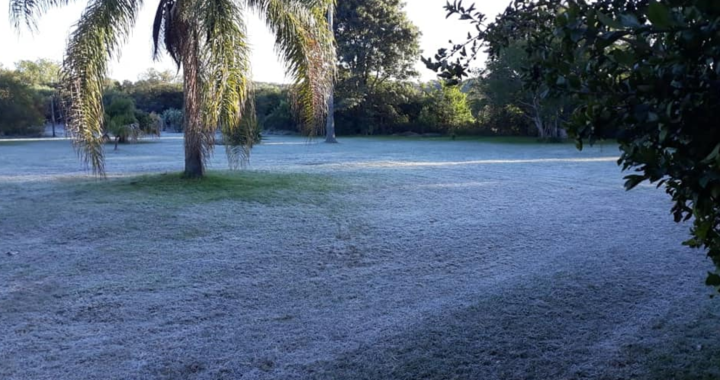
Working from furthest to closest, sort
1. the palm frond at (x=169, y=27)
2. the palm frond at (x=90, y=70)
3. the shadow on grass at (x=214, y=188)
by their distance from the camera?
1. the palm frond at (x=169, y=27)
2. the shadow on grass at (x=214, y=188)
3. the palm frond at (x=90, y=70)

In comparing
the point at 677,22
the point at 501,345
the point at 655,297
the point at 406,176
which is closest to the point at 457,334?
the point at 501,345

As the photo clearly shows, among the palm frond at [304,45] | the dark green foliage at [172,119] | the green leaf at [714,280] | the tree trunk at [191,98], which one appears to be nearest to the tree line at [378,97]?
the dark green foliage at [172,119]

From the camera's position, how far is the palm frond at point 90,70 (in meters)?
8.14

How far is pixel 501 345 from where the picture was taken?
3.22 metres

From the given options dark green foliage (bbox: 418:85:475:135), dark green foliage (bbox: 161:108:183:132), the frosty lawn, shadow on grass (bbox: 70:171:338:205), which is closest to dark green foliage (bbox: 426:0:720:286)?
the frosty lawn

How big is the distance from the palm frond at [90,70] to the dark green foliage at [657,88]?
807cm

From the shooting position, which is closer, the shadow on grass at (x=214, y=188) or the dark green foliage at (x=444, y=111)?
the shadow on grass at (x=214, y=188)

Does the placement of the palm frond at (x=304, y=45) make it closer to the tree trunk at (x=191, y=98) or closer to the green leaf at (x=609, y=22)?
the tree trunk at (x=191, y=98)

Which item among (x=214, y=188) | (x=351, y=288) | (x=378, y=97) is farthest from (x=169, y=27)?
(x=378, y=97)

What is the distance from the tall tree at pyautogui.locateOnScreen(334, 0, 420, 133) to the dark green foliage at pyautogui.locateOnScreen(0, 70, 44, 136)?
18.4 metres

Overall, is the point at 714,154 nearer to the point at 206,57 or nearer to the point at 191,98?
the point at 206,57

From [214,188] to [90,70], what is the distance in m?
Answer: 2.89

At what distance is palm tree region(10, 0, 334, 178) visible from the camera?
8.33 metres

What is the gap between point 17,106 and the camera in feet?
105
